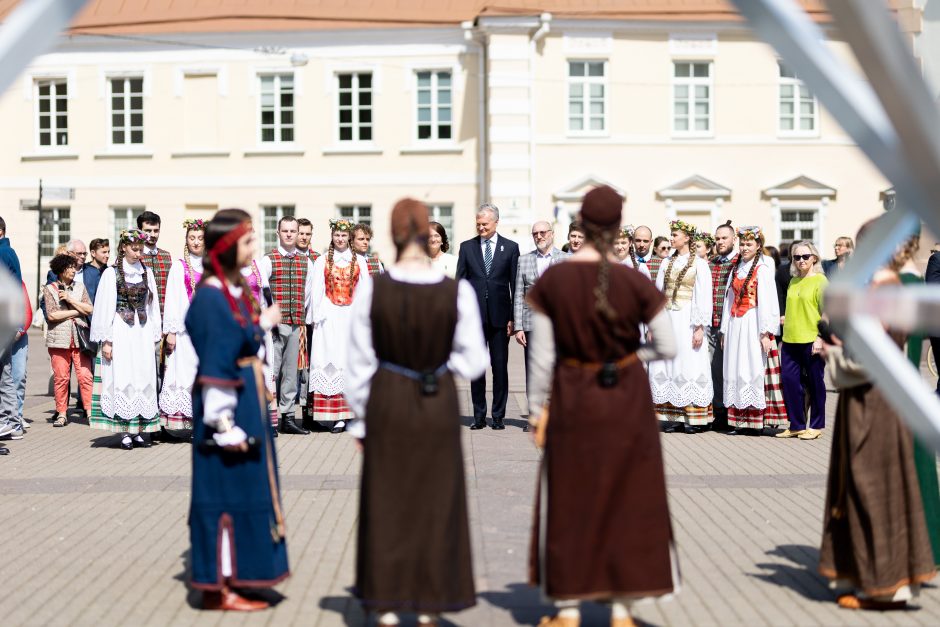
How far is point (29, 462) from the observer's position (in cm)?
1115

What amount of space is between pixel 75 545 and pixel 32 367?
15.2 meters

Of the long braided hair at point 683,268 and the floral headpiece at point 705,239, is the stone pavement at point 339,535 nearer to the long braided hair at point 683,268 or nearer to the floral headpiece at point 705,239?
the long braided hair at point 683,268

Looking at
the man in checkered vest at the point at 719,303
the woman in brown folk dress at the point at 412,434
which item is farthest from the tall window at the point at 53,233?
the woman in brown folk dress at the point at 412,434

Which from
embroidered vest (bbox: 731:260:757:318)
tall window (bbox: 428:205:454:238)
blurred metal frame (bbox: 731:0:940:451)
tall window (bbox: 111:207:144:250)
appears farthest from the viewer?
tall window (bbox: 111:207:144:250)

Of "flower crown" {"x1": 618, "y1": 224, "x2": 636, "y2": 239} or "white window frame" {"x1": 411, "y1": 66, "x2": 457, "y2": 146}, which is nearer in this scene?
"flower crown" {"x1": 618, "y1": 224, "x2": 636, "y2": 239}

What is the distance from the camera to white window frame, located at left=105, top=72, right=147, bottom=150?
37.7 metres

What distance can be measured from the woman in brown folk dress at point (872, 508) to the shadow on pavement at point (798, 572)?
154 mm

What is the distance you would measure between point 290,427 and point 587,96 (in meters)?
23.9

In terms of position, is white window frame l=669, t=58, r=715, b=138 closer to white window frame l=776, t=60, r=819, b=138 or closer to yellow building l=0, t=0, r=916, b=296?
yellow building l=0, t=0, r=916, b=296

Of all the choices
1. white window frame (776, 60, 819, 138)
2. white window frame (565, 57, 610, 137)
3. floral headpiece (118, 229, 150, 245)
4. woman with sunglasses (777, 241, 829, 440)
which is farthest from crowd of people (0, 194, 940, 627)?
white window frame (776, 60, 819, 138)

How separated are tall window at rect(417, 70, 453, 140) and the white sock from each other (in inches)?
1244

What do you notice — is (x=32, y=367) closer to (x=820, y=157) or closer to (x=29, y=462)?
(x=29, y=462)

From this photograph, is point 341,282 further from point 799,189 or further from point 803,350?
→ point 799,189

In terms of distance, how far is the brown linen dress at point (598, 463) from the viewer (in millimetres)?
5383
